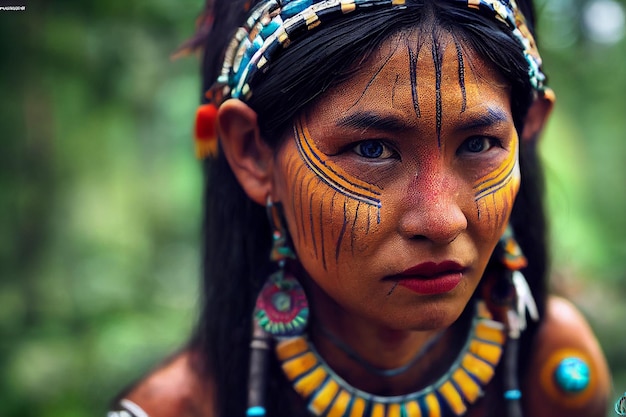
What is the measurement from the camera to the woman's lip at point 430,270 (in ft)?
5.05

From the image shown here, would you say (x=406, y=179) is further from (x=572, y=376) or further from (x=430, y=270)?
(x=572, y=376)

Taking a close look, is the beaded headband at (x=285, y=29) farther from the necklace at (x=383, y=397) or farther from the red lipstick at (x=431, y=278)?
the necklace at (x=383, y=397)

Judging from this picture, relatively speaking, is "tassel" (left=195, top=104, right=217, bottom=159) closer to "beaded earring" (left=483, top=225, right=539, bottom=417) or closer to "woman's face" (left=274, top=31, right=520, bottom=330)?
"woman's face" (left=274, top=31, right=520, bottom=330)

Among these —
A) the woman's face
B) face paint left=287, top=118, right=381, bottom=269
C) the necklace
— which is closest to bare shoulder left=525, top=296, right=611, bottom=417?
the necklace

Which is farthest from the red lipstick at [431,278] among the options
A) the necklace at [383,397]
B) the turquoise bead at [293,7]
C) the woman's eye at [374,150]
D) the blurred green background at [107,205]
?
the blurred green background at [107,205]

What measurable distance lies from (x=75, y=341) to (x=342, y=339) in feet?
6.58

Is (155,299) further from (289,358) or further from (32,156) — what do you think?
(289,358)

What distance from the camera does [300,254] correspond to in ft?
5.54

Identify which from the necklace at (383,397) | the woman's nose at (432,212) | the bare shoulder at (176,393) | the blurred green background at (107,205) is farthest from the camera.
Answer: the blurred green background at (107,205)

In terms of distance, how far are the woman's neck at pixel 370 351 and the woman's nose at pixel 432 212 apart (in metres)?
0.46

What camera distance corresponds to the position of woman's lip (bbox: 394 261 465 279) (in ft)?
5.05

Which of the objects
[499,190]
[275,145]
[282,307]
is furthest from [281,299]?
[499,190]

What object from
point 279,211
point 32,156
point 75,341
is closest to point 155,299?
point 75,341

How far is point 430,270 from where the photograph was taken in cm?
155
